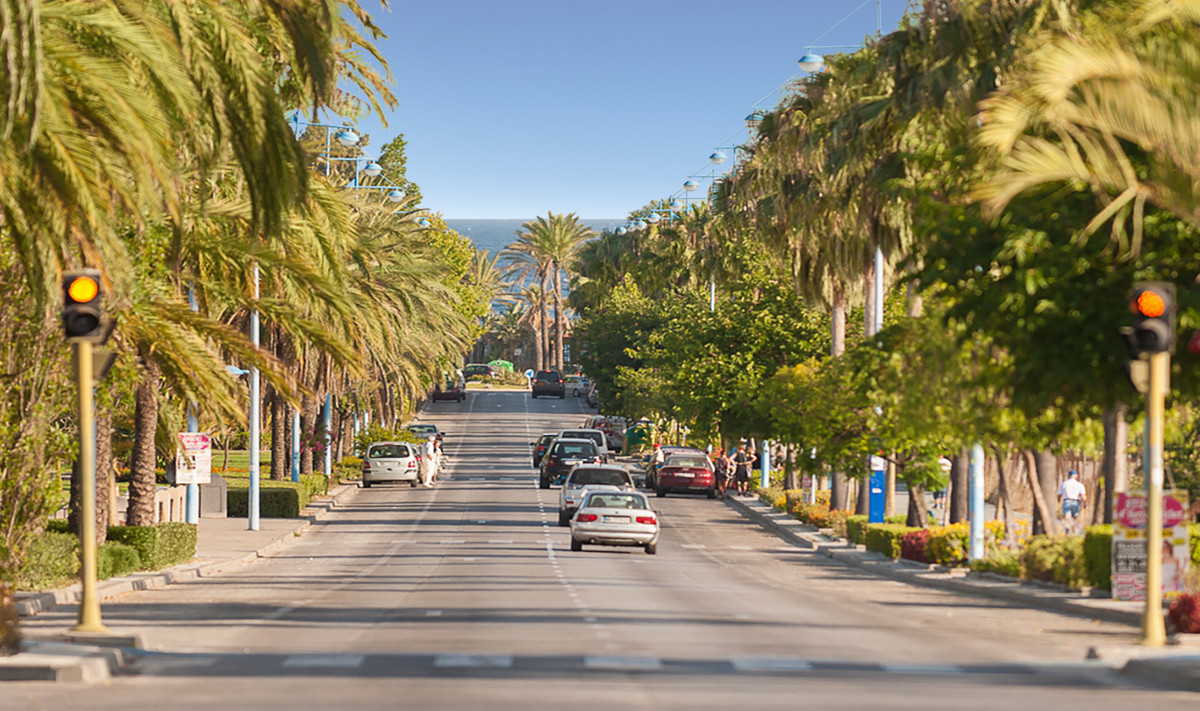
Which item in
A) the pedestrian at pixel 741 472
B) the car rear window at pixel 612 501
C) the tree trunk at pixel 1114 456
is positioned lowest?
the pedestrian at pixel 741 472

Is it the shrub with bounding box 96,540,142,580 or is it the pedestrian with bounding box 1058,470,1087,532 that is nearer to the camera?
the shrub with bounding box 96,540,142,580

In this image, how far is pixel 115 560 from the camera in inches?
949

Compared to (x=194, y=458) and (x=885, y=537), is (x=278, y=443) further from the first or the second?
(x=885, y=537)

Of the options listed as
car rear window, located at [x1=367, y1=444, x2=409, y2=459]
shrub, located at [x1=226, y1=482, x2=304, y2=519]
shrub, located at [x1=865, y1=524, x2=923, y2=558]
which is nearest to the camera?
shrub, located at [x1=865, y1=524, x2=923, y2=558]

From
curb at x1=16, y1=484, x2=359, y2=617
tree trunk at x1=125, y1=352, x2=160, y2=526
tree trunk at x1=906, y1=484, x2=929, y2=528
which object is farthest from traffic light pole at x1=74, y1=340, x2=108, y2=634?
tree trunk at x1=906, y1=484, x2=929, y2=528

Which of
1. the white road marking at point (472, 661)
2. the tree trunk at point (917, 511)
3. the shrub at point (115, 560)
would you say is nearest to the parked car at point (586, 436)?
the tree trunk at point (917, 511)

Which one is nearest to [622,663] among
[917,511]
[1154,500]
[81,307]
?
[1154,500]

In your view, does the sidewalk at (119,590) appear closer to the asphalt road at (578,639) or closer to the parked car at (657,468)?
the asphalt road at (578,639)

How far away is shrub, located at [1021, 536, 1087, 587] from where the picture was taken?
22.0 m

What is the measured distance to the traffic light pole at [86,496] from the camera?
14.5 m

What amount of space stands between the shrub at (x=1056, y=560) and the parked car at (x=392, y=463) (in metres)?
36.9

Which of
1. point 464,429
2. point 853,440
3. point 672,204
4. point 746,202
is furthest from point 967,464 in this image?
point 464,429

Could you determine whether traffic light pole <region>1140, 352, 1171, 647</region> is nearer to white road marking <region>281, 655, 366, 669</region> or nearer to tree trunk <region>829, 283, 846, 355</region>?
white road marking <region>281, 655, 366, 669</region>

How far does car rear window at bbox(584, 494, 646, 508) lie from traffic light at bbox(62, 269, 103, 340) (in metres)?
A: 19.3
